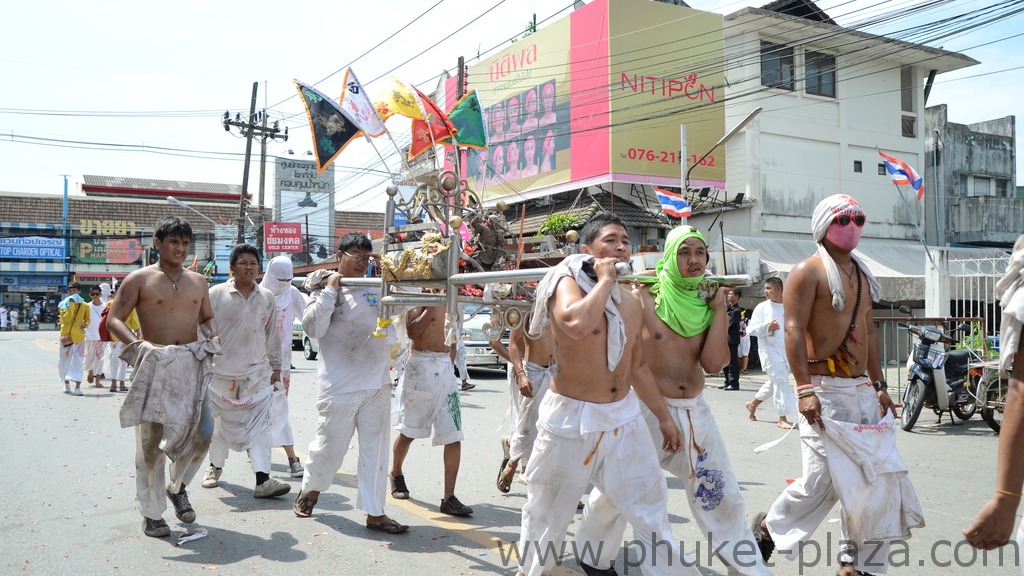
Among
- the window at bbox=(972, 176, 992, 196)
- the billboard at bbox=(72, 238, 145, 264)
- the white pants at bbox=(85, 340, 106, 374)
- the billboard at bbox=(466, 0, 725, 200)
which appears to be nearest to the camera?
the white pants at bbox=(85, 340, 106, 374)

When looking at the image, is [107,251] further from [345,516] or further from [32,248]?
[345,516]

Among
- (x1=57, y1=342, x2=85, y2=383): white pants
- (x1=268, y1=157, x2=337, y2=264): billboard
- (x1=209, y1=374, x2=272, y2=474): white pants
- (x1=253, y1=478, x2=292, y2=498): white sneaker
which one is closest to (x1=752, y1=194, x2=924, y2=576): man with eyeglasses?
(x1=253, y1=478, x2=292, y2=498): white sneaker

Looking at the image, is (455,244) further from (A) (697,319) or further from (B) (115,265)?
(B) (115,265)

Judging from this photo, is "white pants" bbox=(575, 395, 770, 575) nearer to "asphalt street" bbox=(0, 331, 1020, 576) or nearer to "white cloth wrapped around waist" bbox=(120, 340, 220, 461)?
"asphalt street" bbox=(0, 331, 1020, 576)

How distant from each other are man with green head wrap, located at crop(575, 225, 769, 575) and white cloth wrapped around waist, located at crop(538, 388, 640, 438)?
44 cm

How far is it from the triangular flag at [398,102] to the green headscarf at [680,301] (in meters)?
1.97

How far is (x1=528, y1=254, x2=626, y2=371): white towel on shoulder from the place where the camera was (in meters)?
3.59

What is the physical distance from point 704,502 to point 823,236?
1.65 metres

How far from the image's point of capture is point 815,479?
417cm

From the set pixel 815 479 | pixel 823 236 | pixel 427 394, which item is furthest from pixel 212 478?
pixel 823 236

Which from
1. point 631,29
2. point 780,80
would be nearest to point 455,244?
point 631,29

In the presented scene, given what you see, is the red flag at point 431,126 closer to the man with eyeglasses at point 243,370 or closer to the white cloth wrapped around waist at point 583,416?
the man with eyeglasses at point 243,370

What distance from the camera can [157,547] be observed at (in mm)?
4781

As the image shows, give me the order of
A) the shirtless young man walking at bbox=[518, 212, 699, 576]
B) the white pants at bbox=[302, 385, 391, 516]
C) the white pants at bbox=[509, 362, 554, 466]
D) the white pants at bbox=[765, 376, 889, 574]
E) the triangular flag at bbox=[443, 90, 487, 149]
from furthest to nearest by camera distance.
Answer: the white pants at bbox=[509, 362, 554, 466], the triangular flag at bbox=[443, 90, 487, 149], the white pants at bbox=[302, 385, 391, 516], the white pants at bbox=[765, 376, 889, 574], the shirtless young man walking at bbox=[518, 212, 699, 576]
